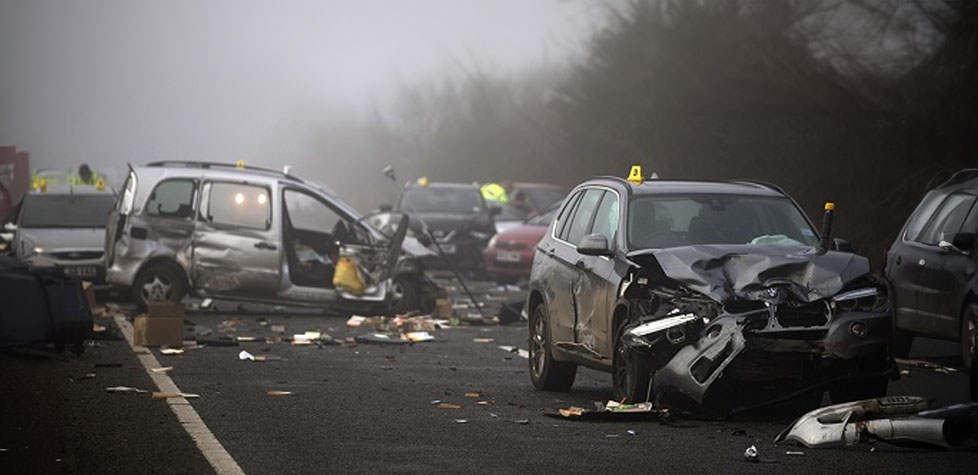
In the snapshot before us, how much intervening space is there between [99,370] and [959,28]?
1391 centimetres

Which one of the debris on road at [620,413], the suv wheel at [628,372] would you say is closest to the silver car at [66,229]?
the suv wheel at [628,372]

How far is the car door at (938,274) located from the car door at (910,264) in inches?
0.9

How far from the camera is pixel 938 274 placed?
16.1 meters

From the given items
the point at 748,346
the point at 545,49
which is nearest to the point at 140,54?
the point at 545,49

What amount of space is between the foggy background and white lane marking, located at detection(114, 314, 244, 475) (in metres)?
8.22

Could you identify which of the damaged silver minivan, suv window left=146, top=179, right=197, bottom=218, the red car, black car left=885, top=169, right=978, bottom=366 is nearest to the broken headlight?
black car left=885, top=169, right=978, bottom=366

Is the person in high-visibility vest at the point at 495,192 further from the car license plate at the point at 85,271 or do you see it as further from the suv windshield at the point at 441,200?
the car license plate at the point at 85,271

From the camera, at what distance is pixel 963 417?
1026cm

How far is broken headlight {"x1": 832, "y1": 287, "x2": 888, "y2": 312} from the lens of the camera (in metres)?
11.7

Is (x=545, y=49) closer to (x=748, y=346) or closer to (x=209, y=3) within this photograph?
(x=209, y=3)

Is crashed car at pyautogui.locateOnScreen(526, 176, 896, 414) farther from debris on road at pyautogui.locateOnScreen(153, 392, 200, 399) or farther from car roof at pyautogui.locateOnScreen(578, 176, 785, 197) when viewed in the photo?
debris on road at pyautogui.locateOnScreen(153, 392, 200, 399)

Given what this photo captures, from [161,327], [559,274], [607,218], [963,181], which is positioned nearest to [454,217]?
[161,327]

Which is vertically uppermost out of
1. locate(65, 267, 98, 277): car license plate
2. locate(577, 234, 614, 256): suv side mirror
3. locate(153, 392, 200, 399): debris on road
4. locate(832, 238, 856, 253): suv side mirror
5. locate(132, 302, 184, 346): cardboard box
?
locate(832, 238, 856, 253): suv side mirror

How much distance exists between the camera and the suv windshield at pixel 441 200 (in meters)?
36.0
